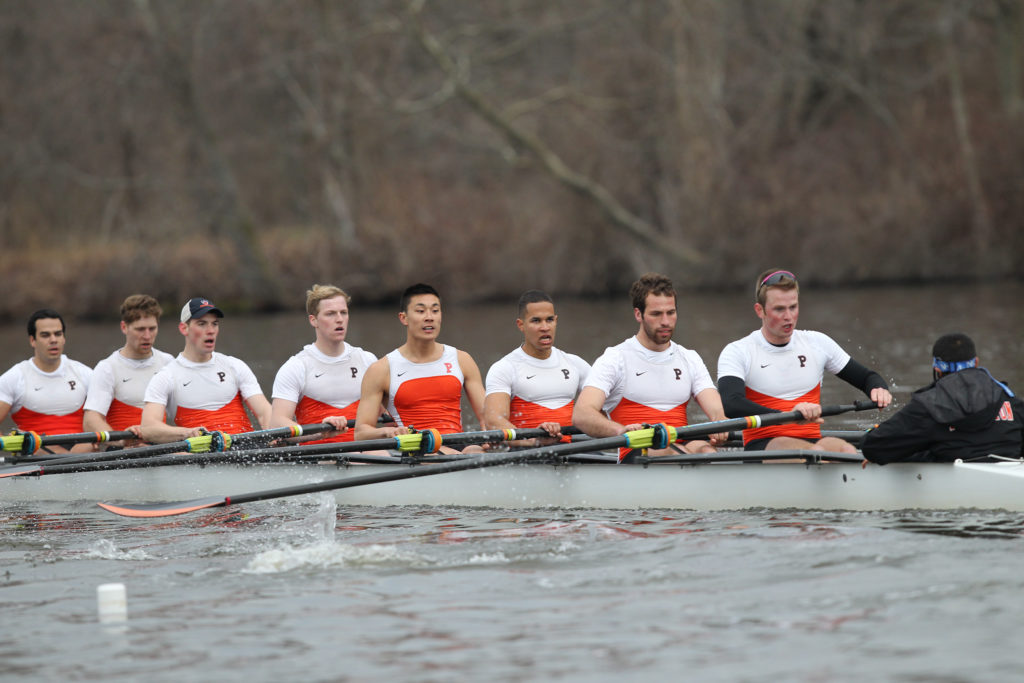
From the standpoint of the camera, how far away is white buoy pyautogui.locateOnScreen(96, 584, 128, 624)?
634 cm

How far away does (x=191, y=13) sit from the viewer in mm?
28969

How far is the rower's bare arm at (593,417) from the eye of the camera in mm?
8383

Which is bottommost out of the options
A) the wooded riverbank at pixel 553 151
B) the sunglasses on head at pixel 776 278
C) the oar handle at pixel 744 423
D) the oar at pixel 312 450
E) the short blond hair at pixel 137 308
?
the oar at pixel 312 450

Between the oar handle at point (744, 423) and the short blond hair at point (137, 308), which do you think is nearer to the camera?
the oar handle at point (744, 423)

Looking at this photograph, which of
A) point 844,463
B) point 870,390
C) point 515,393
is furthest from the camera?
point 515,393

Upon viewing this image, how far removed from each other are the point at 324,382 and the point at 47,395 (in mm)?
2434

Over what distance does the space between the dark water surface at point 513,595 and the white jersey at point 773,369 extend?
96 centimetres

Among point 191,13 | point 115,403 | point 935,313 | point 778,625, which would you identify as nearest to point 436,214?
point 191,13

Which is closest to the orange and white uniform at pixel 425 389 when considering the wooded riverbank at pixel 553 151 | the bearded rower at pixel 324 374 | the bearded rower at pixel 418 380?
the bearded rower at pixel 418 380

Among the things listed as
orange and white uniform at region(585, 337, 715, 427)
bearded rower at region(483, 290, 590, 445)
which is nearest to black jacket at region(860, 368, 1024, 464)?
orange and white uniform at region(585, 337, 715, 427)

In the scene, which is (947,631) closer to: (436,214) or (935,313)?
(935,313)

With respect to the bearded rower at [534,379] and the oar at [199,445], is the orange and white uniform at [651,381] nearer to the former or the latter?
the bearded rower at [534,379]

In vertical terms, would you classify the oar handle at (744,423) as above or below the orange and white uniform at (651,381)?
below

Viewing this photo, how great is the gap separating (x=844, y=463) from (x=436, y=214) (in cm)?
2208
